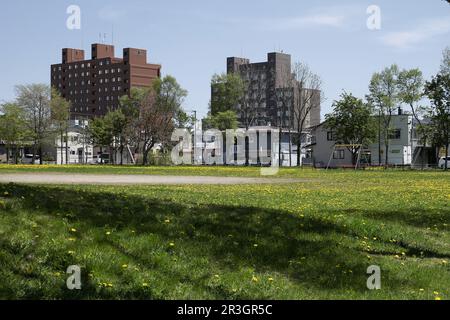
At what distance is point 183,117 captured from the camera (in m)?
86.6

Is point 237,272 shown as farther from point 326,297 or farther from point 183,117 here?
point 183,117

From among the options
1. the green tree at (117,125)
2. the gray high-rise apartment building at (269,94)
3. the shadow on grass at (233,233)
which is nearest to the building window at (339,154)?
the gray high-rise apartment building at (269,94)

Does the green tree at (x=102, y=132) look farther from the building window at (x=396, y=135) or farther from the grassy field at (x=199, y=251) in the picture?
the grassy field at (x=199, y=251)

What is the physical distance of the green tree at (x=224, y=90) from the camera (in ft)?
336

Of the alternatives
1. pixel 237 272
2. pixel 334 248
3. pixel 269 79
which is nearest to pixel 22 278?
pixel 237 272

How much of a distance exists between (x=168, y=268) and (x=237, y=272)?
33.0 inches

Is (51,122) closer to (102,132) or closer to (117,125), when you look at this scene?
(102,132)

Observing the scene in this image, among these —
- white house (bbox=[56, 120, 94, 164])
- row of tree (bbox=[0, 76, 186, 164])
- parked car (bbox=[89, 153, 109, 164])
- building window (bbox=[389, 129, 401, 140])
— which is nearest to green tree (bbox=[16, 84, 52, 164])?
row of tree (bbox=[0, 76, 186, 164])

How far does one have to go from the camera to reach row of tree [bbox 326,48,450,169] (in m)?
62.2

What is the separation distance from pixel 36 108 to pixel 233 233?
7566cm

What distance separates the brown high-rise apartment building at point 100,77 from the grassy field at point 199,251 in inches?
5648

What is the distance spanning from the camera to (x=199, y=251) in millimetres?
7973
